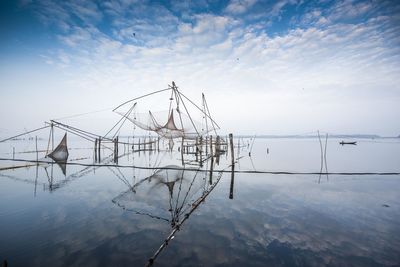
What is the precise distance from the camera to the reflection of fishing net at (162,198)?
6480 millimetres

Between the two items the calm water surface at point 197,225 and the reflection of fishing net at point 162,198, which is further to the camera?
the reflection of fishing net at point 162,198

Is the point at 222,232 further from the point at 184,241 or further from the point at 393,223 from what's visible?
the point at 393,223

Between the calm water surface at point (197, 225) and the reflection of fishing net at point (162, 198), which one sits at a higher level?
the reflection of fishing net at point (162, 198)

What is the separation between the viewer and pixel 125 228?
544cm

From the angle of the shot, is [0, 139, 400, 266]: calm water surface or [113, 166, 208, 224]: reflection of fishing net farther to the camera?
[113, 166, 208, 224]: reflection of fishing net

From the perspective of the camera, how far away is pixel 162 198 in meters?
7.73

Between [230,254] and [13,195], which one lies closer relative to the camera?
[230,254]

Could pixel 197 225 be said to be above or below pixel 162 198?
below

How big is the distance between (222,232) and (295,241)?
1.79 m

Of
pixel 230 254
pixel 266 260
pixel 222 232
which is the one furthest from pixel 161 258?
pixel 266 260

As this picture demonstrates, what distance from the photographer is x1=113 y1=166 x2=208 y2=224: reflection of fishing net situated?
6480 mm

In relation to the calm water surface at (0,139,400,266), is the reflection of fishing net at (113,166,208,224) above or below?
above

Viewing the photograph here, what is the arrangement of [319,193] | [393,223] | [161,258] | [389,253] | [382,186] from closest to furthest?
[161,258] → [389,253] → [393,223] → [319,193] → [382,186]

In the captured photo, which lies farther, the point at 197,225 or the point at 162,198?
the point at 162,198
